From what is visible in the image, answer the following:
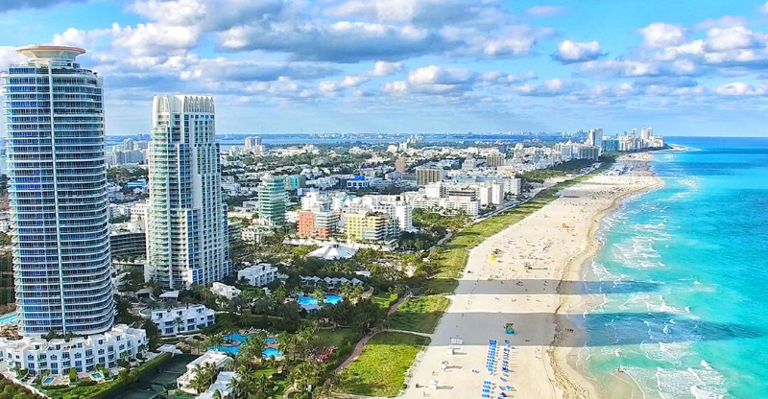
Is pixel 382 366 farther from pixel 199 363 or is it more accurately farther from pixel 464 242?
pixel 464 242

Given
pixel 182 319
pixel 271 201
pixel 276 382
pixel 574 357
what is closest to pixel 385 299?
pixel 182 319

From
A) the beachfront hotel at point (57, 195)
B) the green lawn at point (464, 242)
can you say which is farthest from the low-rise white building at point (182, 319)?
the green lawn at point (464, 242)

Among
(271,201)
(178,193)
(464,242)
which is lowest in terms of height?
(464,242)

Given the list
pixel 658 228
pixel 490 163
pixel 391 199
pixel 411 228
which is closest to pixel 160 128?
pixel 411 228

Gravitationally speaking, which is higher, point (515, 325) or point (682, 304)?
point (682, 304)

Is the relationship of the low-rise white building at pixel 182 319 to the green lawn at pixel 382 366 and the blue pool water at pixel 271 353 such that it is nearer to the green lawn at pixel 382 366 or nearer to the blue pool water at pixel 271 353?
the blue pool water at pixel 271 353

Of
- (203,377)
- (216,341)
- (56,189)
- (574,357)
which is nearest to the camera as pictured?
(203,377)
